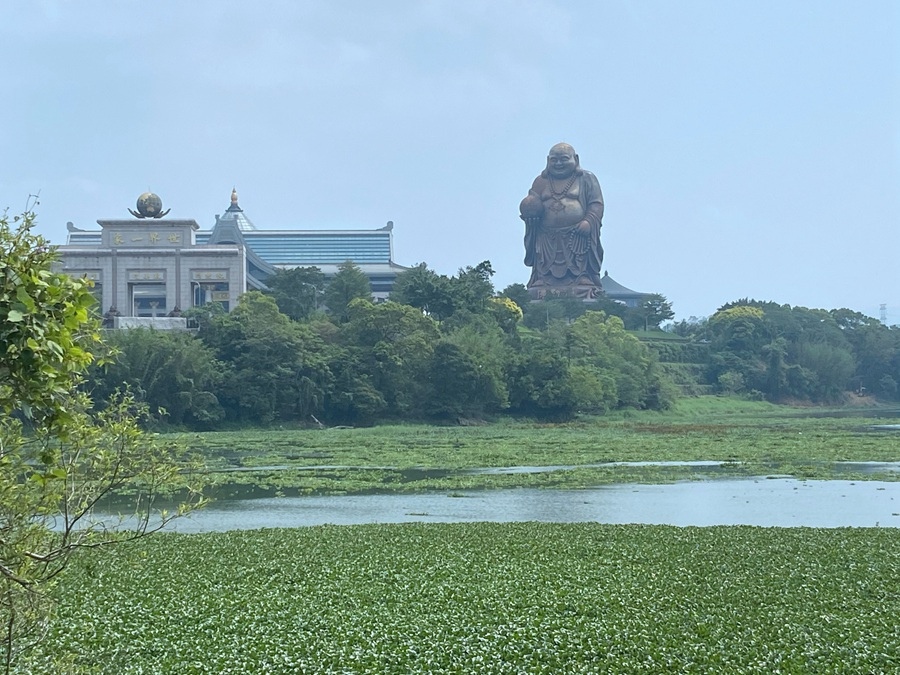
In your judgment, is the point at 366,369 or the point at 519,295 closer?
the point at 366,369

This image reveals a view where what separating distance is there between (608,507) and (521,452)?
42.4 feet

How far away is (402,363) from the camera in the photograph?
163ft

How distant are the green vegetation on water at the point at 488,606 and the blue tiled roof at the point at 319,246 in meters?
76.6

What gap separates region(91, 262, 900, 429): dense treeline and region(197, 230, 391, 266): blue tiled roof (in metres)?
23.0

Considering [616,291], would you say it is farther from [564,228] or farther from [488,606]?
[488,606]

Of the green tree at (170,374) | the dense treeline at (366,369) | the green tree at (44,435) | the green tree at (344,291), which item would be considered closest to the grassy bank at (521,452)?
the dense treeline at (366,369)

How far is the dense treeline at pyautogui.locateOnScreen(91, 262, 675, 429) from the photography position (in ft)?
150

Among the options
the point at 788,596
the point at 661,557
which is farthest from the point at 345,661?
the point at 661,557

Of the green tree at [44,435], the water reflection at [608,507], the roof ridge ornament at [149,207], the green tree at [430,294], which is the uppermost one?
the roof ridge ornament at [149,207]

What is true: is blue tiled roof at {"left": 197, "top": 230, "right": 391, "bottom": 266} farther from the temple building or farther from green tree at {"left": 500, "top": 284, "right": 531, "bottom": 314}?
the temple building

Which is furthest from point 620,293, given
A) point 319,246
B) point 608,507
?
point 608,507

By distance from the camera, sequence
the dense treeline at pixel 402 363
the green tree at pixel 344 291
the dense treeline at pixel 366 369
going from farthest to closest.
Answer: the green tree at pixel 344 291 < the dense treeline at pixel 402 363 < the dense treeline at pixel 366 369

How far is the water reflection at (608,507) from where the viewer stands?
1934cm

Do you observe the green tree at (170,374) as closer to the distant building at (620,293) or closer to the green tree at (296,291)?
the green tree at (296,291)
